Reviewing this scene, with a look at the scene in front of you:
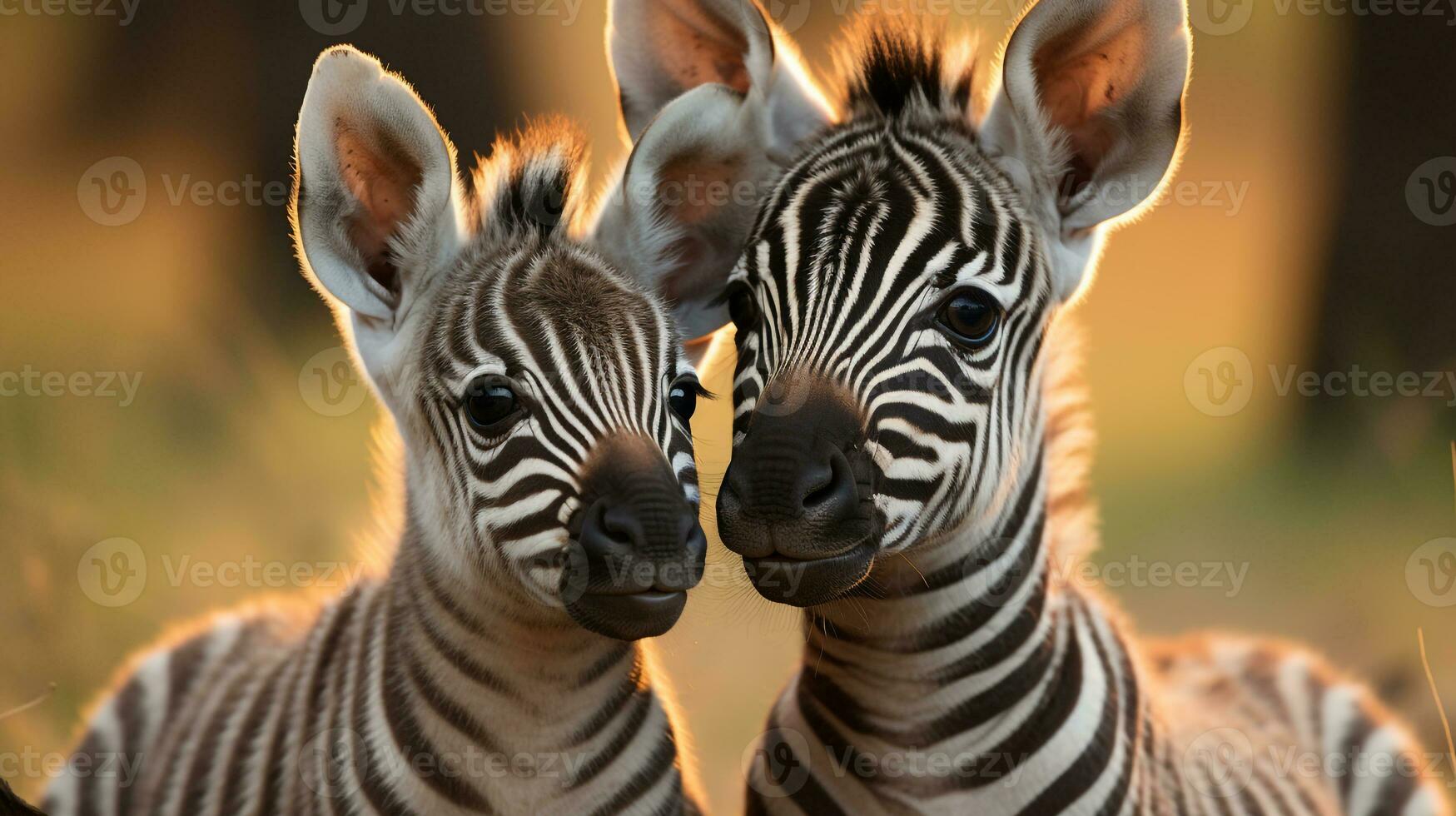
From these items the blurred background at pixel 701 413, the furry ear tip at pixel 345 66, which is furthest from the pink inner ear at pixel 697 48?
the blurred background at pixel 701 413

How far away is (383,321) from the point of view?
14.7 feet

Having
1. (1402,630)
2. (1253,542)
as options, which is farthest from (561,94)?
(1402,630)

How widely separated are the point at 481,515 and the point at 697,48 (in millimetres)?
2158

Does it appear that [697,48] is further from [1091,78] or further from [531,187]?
[1091,78]

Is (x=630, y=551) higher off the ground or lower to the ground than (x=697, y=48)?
lower

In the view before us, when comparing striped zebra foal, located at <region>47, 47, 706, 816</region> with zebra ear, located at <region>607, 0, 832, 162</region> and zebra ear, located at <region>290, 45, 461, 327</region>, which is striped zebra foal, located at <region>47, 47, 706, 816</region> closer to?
zebra ear, located at <region>290, 45, 461, 327</region>

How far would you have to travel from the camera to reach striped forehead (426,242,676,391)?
3.99 meters

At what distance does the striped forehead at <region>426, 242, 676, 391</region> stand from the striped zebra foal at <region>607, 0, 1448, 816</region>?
34 cm

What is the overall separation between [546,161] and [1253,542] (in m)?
9.12

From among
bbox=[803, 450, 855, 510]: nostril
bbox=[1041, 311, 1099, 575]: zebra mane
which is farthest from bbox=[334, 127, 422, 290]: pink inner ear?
bbox=[1041, 311, 1099, 575]: zebra mane

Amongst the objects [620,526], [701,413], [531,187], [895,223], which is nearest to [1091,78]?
[895,223]

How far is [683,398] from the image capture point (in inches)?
168

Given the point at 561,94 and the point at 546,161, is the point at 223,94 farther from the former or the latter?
the point at 546,161

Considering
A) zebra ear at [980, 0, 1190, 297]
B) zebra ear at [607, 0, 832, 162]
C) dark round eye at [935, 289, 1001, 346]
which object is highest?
zebra ear at [607, 0, 832, 162]
